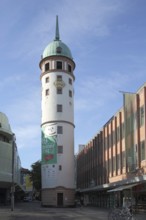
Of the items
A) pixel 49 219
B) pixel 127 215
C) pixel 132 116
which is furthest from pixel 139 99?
pixel 127 215

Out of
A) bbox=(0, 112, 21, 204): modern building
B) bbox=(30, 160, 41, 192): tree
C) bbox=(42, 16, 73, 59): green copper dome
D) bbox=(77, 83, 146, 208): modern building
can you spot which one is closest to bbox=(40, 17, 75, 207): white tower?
bbox=(42, 16, 73, 59): green copper dome

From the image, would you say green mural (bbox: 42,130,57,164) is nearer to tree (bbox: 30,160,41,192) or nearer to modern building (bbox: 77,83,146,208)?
modern building (bbox: 77,83,146,208)

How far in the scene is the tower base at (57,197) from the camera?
78312mm

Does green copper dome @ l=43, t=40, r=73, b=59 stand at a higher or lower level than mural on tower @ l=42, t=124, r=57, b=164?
higher

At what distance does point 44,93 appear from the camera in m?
84.4

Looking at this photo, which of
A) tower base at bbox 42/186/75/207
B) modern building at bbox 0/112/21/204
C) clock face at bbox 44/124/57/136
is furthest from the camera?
modern building at bbox 0/112/21/204

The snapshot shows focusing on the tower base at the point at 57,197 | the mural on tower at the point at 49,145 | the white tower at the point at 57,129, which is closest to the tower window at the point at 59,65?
Answer: the white tower at the point at 57,129

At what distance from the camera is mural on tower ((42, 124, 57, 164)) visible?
259 ft

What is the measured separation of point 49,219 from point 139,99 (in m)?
18.1

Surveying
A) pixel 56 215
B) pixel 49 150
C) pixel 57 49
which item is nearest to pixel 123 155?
pixel 56 215

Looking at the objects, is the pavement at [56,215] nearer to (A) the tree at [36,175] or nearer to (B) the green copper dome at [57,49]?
(B) the green copper dome at [57,49]

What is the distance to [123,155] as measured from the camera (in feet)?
181

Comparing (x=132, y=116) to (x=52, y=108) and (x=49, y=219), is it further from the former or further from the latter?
(x=52, y=108)

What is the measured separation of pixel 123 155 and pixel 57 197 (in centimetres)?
2729
